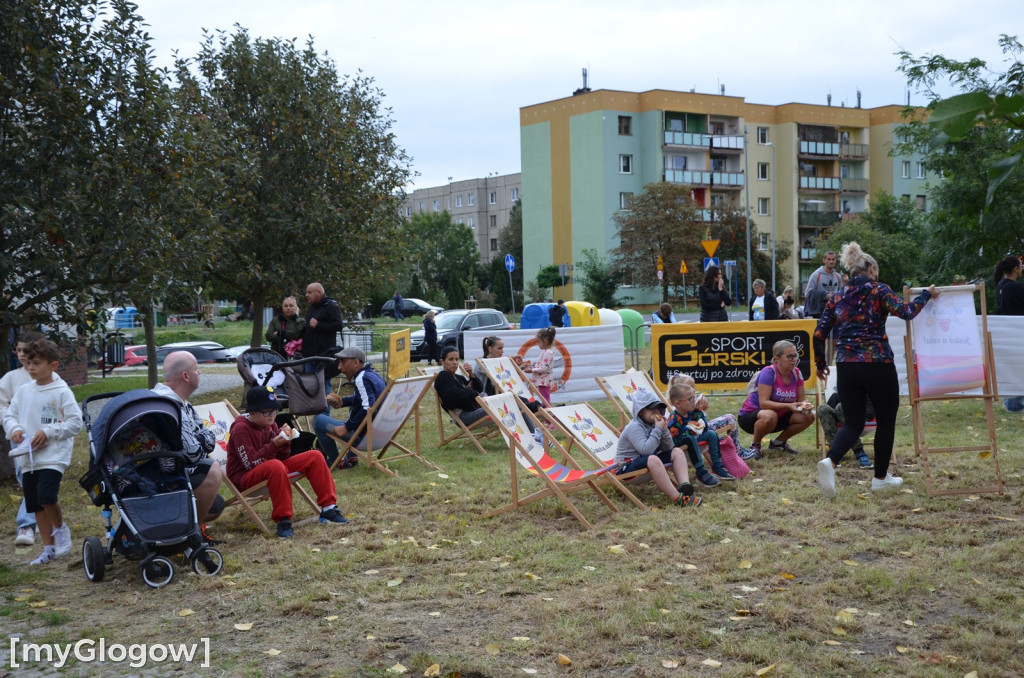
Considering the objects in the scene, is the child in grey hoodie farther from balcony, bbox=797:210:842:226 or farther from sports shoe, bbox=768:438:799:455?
balcony, bbox=797:210:842:226

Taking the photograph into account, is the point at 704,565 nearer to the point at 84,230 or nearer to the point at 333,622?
the point at 333,622

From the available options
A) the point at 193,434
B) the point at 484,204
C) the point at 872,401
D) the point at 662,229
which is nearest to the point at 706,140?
the point at 662,229

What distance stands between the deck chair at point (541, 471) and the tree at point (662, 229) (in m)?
43.2

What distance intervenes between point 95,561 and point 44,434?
1002 mm

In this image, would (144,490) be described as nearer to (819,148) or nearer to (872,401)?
(872,401)

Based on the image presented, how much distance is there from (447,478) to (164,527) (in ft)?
11.0

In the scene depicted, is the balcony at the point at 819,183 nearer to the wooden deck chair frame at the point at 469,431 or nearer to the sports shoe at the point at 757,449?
the wooden deck chair frame at the point at 469,431

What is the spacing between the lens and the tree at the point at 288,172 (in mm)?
15391

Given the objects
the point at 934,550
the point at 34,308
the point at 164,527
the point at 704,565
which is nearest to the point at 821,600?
the point at 704,565

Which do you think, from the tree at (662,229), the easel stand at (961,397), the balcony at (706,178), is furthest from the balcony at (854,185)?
the easel stand at (961,397)

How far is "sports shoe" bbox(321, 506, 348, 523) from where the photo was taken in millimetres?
6945

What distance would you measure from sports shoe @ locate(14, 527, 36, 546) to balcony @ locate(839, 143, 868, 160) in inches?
2630

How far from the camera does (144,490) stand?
577 cm

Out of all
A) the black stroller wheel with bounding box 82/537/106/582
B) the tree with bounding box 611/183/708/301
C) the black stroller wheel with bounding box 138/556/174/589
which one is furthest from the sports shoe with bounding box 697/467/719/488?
the tree with bounding box 611/183/708/301
